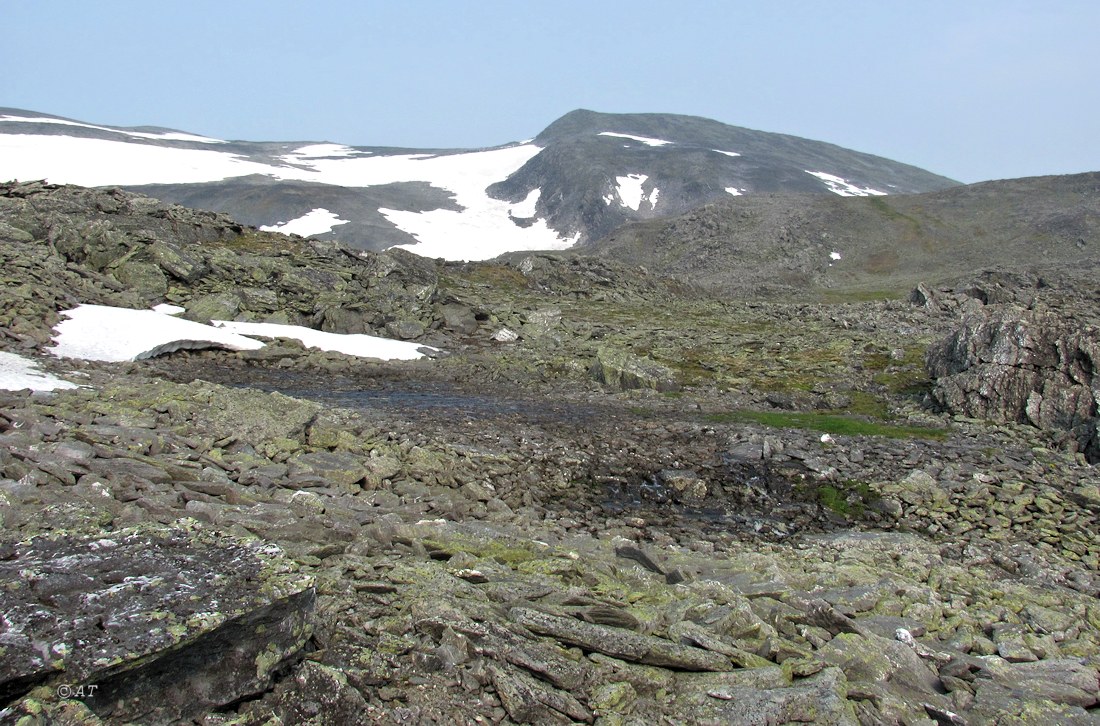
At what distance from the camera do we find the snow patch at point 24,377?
19.9 metres

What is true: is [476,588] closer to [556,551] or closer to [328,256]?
[556,551]

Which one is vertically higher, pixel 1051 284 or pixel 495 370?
pixel 1051 284

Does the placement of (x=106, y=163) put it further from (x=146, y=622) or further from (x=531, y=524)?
(x=146, y=622)

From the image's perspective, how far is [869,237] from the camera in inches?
4493

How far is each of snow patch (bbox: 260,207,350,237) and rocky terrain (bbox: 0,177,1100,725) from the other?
3405 inches

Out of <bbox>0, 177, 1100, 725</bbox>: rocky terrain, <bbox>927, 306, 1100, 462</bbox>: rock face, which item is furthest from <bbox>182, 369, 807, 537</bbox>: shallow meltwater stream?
<bbox>927, 306, 1100, 462</bbox>: rock face

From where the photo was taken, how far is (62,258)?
41094mm

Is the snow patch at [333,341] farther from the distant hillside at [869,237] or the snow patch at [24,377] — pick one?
the distant hillside at [869,237]

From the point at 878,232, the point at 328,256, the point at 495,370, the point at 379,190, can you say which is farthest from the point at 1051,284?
the point at 379,190

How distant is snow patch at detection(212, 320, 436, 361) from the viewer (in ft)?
127

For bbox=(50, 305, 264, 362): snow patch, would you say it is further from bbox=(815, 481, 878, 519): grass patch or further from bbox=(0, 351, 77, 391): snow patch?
bbox=(815, 481, 878, 519): grass patch

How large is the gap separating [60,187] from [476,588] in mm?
60282

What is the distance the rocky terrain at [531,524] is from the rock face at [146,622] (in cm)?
3

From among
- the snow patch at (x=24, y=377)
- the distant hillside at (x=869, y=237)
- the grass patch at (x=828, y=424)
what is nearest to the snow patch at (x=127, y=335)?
the snow patch at (x=24, y=377)
